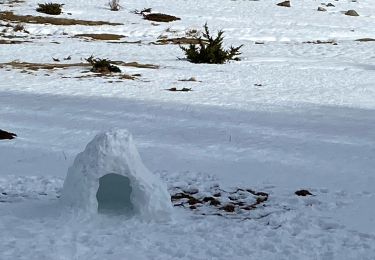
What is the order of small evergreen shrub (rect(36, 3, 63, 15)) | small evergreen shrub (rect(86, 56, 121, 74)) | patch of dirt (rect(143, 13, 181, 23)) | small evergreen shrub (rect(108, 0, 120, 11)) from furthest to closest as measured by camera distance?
small evergreen shrub (rect(108, 0, 120, 11)) → patch of dirt (rect(143, 13, 181, 23)) → small evergreen shrub (rect(36, 3, 63, 15)) → small evergreen shrub (rect(86, 56, 121, 74))

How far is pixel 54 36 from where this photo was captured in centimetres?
2045

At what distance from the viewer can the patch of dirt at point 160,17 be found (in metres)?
24.8

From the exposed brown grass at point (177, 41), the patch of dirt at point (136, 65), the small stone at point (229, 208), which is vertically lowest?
the small stone at point (229, 208)

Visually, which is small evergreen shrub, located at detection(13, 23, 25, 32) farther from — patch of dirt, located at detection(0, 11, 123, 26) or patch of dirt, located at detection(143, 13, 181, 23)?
patch of dirt, located at detection(143, 13, 181, 23)

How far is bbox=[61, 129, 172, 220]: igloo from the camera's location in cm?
519

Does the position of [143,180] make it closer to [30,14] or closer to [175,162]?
[175,162]

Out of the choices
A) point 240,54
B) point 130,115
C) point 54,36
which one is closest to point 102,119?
point 130,115

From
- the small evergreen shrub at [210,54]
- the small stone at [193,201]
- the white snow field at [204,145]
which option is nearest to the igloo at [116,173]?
the white snow field at [204,145]

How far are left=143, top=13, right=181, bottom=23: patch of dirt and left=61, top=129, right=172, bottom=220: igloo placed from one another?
19905mm

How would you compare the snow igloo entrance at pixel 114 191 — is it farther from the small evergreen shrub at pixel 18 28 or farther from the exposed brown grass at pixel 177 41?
the small evergreen shrub at pixel 18 28

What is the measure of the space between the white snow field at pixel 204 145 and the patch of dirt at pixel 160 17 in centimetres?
597

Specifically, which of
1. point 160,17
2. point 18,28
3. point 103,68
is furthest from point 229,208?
point 160,17

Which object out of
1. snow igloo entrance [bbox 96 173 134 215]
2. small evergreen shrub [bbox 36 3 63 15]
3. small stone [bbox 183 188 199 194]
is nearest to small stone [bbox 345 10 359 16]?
small evergreen shrub [bbox 36 3 63 15]

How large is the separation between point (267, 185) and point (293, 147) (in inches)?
63.2
